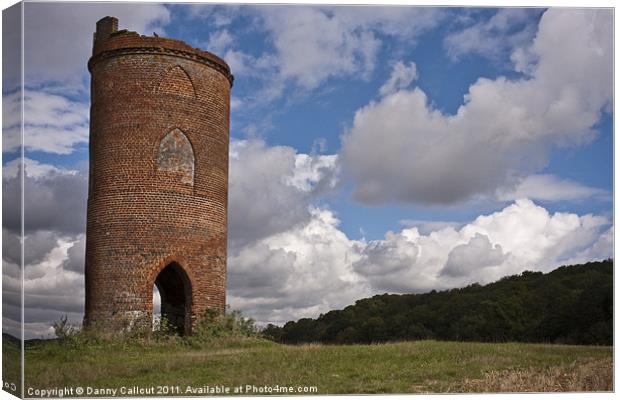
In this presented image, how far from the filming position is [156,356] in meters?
15.2

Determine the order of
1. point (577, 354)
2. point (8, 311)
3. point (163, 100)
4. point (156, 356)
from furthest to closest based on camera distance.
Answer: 1. point (163, 100)
2. point (156, 356)
3. point (577, 354)
4. point (8, 311)

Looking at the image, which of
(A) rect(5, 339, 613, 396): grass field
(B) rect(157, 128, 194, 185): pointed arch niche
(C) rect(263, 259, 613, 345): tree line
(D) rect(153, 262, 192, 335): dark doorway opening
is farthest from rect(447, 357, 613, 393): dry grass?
(D) rect(153, 262, 192, 335): dark doorway opening

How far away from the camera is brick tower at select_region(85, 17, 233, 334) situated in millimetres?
17734

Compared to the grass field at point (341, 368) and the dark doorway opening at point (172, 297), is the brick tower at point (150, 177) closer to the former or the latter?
the dark doorway opening at point (172, 297)

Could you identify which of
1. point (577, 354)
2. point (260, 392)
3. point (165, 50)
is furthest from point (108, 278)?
point (577, 354)

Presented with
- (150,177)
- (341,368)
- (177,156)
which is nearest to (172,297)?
(150,177)

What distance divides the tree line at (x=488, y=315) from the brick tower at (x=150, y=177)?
303 centimetres

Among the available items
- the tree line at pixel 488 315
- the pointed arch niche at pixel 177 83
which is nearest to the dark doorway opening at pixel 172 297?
the tree line at pixel 488 315

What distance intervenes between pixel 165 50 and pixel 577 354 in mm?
11669

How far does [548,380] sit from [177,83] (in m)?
11.2

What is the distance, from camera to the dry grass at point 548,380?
37.7ft

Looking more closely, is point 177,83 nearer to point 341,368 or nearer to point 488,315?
point 341,368

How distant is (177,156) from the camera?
18.2 metres

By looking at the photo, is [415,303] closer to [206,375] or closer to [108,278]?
[108,278]
